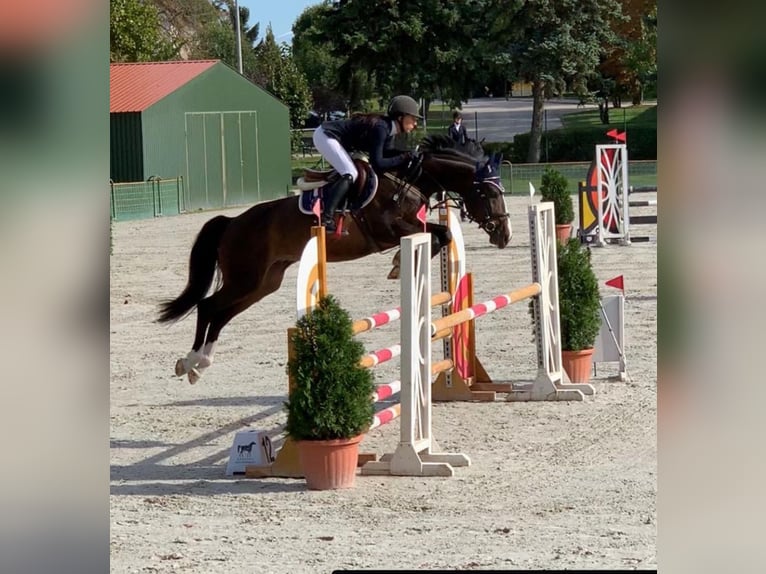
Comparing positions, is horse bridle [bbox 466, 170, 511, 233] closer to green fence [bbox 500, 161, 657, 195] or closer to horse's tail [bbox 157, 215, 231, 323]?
horse's tail [bbox 157, 215, 231, 323]

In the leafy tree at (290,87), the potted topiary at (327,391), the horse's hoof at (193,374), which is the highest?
the leafy tree at (290,87)

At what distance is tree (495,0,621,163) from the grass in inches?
43.9

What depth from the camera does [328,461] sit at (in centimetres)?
479

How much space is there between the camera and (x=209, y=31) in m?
46.8

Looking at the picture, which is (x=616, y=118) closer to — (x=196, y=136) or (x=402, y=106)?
(x=196, y=136)

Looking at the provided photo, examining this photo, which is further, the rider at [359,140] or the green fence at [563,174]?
the green fence at [563,174]

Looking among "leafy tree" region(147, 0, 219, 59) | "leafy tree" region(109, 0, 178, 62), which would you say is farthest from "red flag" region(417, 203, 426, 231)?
"leafy tree" region(147, 0, 219, 59)

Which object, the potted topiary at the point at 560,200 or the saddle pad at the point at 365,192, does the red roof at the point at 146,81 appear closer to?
the potted topiary at the point at 560,200

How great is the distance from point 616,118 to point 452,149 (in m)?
28.3

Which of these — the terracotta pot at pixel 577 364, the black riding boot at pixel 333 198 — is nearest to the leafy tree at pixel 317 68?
the black riding boot at pixel 333 198

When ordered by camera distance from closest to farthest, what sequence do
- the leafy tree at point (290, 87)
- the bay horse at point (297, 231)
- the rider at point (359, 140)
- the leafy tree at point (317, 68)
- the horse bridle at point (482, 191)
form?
the rider at point (359, 140) → the bay horse at point (297, 231) → the horse bridle at point (482, 191) → the leafy tree at point (290, 87) → the leafy tree at point (317, 68)

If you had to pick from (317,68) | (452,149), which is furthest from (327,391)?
(317,68)

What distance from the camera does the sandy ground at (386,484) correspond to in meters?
3.87

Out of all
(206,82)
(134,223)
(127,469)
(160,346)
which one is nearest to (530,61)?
(206,82)
